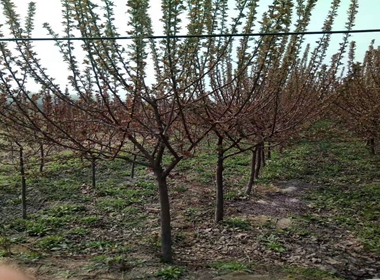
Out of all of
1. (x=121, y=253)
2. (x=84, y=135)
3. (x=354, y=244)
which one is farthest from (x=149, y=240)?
(x=354, y=244)

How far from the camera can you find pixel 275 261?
15.1ft

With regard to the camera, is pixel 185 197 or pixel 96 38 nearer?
pixel 96 38

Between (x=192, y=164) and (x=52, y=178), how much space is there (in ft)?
11.9

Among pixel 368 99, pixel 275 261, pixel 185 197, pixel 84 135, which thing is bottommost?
pixel 275 261

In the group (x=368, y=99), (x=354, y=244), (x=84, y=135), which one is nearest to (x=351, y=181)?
(x=368, y=99)

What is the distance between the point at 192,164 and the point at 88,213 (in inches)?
160

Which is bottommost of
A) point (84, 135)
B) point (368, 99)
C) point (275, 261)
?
point (275, 261)

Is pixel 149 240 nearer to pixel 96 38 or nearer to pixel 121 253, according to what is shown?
pixel 121 253

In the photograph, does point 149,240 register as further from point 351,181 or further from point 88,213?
point 351,181

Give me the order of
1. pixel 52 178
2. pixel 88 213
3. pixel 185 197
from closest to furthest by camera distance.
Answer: pixel 88 213 < pixel 185 197 < pixel 52 178

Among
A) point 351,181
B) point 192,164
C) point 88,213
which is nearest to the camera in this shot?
point 88,213

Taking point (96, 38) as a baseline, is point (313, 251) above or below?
below

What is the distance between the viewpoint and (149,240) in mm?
5230

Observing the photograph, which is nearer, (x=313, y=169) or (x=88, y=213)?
(x=88, y=213)
